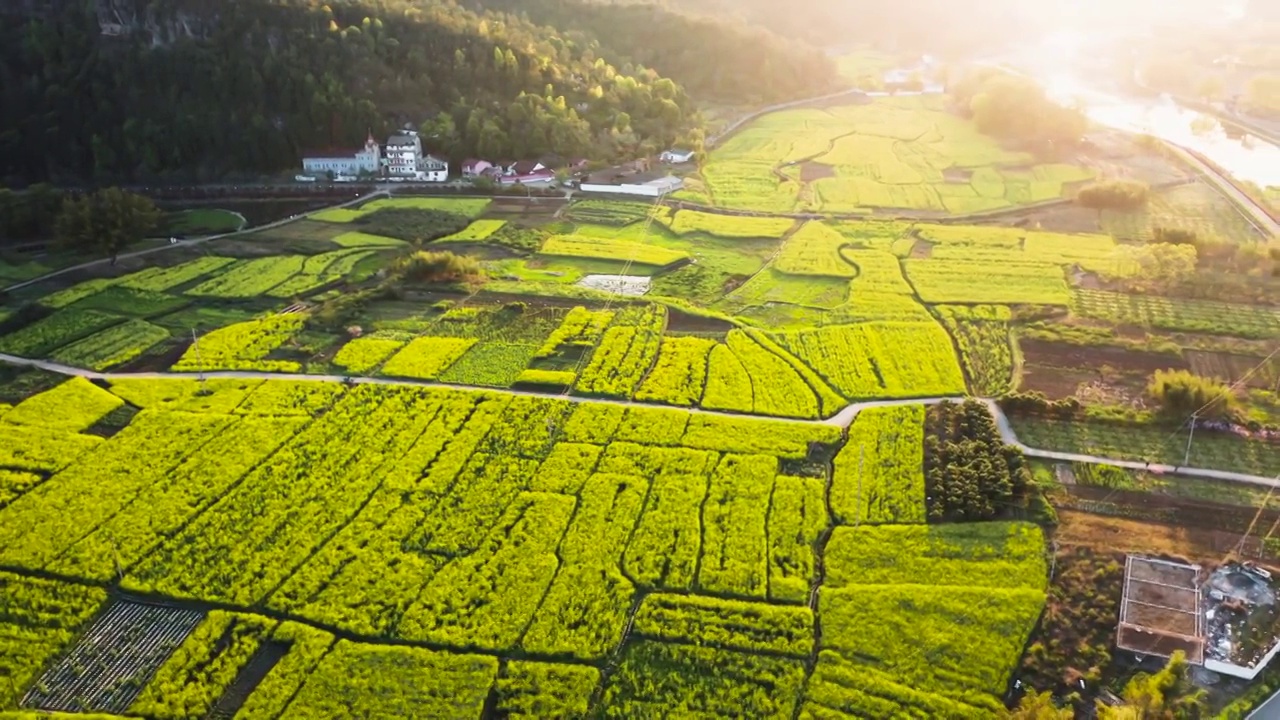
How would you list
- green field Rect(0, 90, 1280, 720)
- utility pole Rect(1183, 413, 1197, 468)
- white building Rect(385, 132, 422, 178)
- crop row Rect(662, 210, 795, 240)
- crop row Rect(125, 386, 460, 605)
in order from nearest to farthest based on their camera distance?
Result: 1. green field Rect(0, 90, 1280, 720)
2. crop row Rect(125, 386, 460, 605)
3. utility pole Rect(1183, 413, 1197, 468)
4. crop row Rect(662, 210, 795, 240)
5. white building Rect(385, 132, 422, 178)

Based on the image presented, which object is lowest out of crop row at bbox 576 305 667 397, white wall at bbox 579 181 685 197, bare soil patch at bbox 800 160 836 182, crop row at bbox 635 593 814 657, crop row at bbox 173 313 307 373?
crop row at bbox 635 593 814 657

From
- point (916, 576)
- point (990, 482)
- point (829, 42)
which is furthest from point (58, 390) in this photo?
point (829, 42)

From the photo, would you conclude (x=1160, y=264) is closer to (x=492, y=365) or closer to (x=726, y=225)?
(x=726, y=225)

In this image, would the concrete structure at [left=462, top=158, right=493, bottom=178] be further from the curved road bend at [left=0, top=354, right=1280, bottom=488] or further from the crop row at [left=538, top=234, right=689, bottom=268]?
the curved road bend at [left=0, top=354, right=1280, bottom=488]

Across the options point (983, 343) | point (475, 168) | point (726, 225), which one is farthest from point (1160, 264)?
point (475, 168)

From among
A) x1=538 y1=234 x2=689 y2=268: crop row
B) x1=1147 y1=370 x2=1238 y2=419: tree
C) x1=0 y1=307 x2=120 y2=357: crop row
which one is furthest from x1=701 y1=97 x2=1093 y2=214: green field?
x1=0 y1=307 x2=120 y2=357: crop row

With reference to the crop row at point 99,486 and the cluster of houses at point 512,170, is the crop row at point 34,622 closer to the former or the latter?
the crop row at point 99,486

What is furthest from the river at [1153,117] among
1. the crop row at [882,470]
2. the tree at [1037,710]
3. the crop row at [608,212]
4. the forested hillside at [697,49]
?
the tree at [1037,710]
